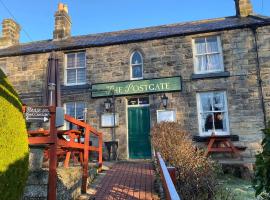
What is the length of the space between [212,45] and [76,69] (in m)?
6.65

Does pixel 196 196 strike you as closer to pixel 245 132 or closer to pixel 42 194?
pixel 42 194

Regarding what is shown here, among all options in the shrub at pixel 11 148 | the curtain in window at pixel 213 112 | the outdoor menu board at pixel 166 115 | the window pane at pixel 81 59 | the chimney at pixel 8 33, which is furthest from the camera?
the chimney at pixel 8 33

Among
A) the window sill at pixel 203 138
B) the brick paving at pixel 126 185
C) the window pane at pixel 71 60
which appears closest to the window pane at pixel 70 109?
the window pane at pixel 71 60

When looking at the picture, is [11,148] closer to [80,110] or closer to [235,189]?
[235,189]

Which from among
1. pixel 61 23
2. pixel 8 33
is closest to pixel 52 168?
pixel 61 23

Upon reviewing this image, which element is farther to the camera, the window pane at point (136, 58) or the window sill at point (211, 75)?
the window pane at point (136, 58)

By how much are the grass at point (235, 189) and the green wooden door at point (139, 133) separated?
453 centimetres

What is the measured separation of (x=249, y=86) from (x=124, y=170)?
682cm

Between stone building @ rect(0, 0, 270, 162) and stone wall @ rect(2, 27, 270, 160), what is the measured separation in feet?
0.13

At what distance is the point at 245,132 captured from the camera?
1195 centimetres

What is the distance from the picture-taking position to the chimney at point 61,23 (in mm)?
16469

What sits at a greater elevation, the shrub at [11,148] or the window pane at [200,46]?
the window pane at [200,46]

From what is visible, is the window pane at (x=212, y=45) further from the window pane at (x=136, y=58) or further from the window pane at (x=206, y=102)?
the window pane at (x=136, y=58)

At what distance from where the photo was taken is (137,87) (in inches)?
520
